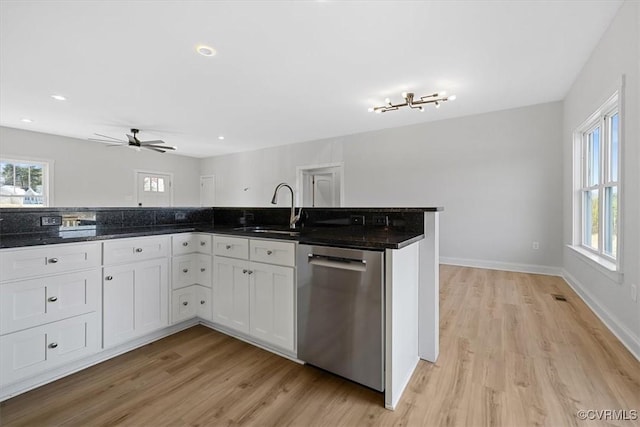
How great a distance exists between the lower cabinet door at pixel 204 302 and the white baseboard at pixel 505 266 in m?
4.02

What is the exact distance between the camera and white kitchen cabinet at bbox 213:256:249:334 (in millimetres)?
1987

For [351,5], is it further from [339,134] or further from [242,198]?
[242,198]

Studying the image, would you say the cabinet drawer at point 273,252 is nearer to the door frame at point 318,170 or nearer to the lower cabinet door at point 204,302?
the lower cabinet door at point 204,302

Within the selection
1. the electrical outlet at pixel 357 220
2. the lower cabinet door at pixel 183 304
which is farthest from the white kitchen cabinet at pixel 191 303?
the electrical outlet at pixel 357 220

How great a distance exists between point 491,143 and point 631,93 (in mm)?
2479

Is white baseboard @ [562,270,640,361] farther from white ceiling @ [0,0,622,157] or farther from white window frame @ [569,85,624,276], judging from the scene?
white ceiling @ [0,0,622,157]

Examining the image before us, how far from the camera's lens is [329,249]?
1545 millimetres

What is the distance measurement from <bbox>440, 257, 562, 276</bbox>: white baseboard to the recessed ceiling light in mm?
4548

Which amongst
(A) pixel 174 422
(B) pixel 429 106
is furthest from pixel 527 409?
(B) pixel 429 106

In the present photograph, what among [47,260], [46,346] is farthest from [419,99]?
[46,346]

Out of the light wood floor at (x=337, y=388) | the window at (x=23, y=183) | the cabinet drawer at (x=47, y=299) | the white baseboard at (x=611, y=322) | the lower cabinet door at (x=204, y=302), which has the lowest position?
the light wood floor at (x=337, y=388)

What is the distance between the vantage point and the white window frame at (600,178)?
6.88 feet

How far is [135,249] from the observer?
6.41ft

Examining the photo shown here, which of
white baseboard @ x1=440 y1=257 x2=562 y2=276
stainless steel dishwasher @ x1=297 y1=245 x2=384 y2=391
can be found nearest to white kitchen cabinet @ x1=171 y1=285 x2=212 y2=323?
stainless steel dishwasher @ x1=297 y1=245 x2=384 y2=391
